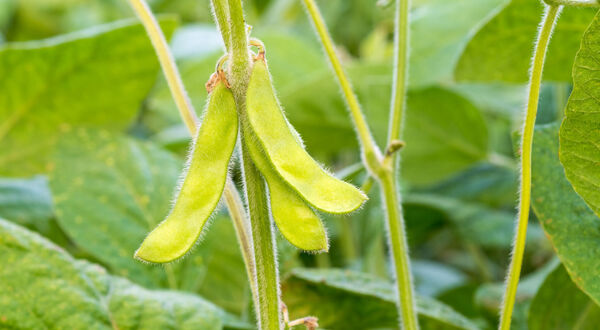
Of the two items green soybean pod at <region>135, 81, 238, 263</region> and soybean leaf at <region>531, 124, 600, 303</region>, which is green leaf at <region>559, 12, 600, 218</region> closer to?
soybean leaf at <region>531, 124, 600, 303</region>

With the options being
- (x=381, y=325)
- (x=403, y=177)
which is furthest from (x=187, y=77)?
(x=381, y=325)

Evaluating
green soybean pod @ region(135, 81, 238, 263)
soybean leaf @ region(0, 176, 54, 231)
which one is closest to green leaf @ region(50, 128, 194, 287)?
soybean leaf @ region(0, 176, 54, 231)

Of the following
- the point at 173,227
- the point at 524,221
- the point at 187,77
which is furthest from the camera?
the point at 187,77

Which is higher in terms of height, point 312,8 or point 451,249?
point 312,8

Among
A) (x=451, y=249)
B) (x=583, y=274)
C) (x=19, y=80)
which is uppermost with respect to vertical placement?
(x=19, y=80)

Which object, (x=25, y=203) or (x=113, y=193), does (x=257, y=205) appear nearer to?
(x=113, y=193)

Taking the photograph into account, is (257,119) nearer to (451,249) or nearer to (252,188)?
(252,188)
